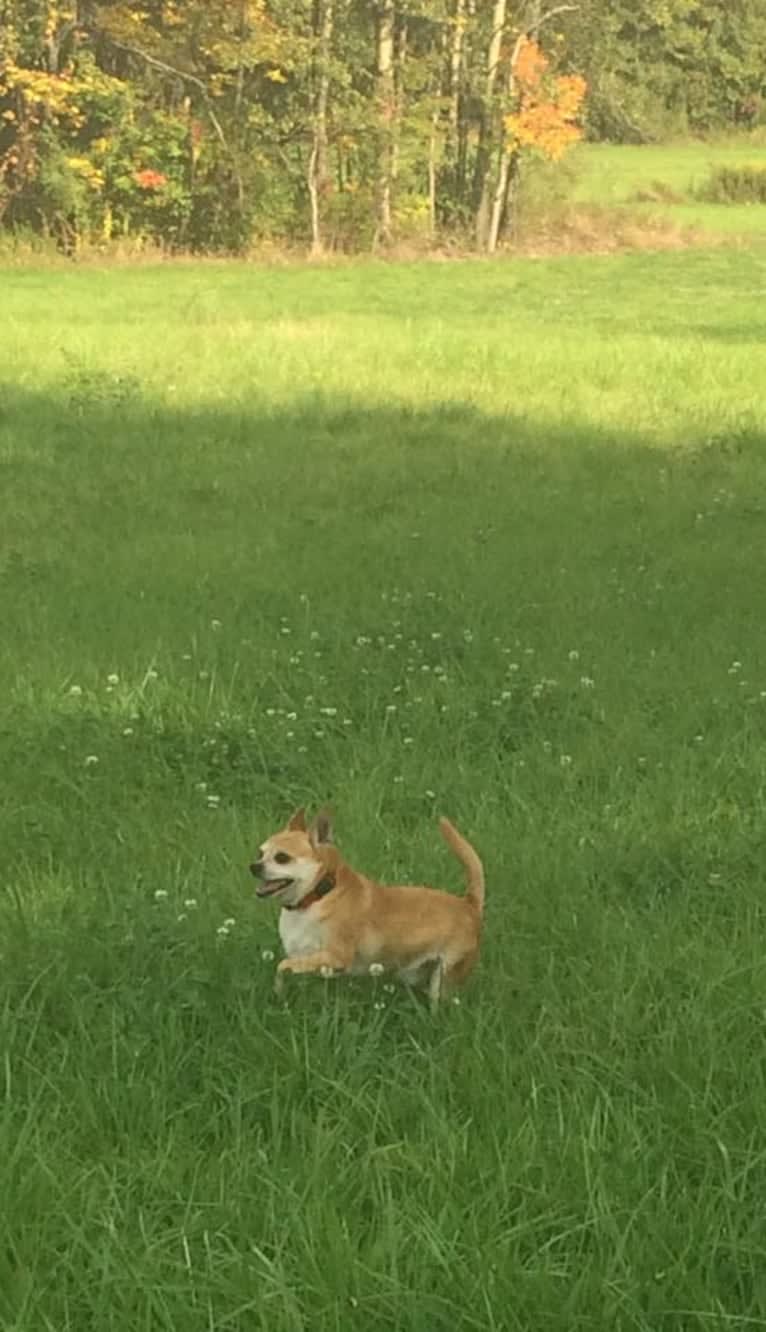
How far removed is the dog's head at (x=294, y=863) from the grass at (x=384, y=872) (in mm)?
260

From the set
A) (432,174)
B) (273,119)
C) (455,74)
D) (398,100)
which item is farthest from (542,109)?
(273,119)

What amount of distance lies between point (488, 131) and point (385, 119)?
10.8 ft

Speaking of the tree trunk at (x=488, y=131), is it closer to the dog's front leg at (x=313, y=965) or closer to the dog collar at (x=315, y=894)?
the dog collar at (x=315, y=894)

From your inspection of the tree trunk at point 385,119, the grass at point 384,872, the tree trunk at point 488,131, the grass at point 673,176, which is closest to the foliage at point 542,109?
the tree trunk at point 488,131

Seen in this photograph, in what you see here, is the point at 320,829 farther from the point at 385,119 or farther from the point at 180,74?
the point at 385,119

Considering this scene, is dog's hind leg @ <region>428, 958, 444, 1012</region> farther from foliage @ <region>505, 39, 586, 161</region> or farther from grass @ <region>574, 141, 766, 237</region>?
grass @ <region>574, 141, 766, 237</region>

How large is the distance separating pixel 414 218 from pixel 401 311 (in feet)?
56.8

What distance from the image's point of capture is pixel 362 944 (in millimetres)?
3881

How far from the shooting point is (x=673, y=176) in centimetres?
5853

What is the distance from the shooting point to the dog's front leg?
3.77m

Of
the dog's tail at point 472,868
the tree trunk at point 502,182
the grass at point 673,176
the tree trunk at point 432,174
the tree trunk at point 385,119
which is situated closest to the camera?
the dog's tail at point 472,868

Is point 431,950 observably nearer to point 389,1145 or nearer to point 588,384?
point 389,1145

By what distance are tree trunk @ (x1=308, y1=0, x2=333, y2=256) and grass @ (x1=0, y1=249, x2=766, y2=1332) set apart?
25.3 metres

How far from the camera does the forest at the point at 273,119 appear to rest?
114 ft
